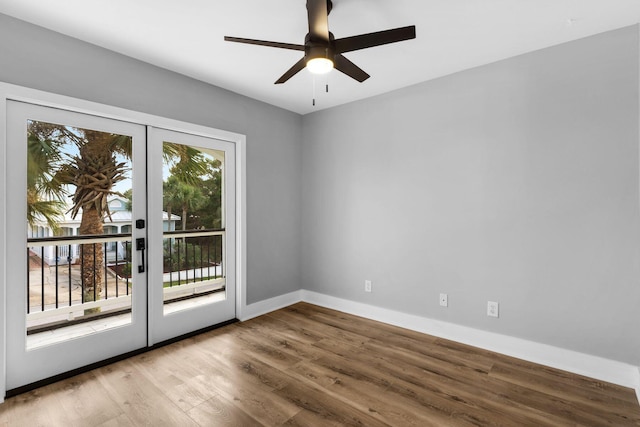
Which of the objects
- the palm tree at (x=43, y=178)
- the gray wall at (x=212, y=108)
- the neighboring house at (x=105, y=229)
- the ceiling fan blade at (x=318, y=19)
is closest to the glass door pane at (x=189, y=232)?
the neighboring house at (x=105, y=229)

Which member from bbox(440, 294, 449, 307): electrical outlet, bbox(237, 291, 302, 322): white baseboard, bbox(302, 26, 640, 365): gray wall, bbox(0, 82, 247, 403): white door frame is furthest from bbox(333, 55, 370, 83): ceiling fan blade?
bbox(237, 291, 302, 322): white baseboard

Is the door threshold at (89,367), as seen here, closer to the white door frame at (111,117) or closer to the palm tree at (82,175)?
the white door frame at (111,117)

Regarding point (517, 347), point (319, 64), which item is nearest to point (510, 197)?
point (517, 347)

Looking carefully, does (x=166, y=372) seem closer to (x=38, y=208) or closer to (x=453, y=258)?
(x=38, y=208)

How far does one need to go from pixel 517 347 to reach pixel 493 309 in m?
0.35

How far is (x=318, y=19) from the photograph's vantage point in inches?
68.5

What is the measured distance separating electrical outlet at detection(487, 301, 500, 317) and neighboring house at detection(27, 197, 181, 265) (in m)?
3.12

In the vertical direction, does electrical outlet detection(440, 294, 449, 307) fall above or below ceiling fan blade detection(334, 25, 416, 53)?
below

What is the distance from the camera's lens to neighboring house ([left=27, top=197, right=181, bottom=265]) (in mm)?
2355

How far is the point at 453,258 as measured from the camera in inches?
122

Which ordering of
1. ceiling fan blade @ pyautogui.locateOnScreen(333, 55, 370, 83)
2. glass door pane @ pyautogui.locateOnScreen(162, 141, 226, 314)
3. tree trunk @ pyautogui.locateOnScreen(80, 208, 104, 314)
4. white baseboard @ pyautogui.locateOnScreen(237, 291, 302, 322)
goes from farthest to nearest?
1. white baseboard @ pyautogui.locateOnScreen(237, 291, 302, 322)
2. glass door pane @ pyautogui.locateOnScreen(162, 141, 226, 314)
3. tree trunk @ pyautogui.locateOnScreen(80, 208, 104, 314)
4. ceiling fan blade @ pyautogui.locateOnScreen(333, 55, 370, 83)

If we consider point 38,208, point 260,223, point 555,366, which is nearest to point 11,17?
point 38,208

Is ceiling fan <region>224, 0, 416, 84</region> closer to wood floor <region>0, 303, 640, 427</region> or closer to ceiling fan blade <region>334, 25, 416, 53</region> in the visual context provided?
ceiling fan blade <region>334, 25, 416, 53</region>

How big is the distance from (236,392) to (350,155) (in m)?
2.78
